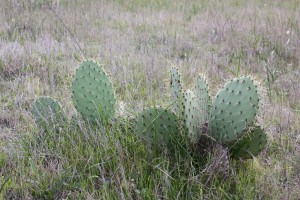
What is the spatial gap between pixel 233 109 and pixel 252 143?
0.23m

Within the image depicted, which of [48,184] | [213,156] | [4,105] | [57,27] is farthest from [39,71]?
[213,156]

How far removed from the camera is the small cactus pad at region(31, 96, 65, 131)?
8.40 feet

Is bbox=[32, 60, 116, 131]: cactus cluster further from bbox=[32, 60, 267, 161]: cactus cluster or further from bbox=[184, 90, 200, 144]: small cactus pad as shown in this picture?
bbox=[184, 90, 200, 144]: small cactus pad

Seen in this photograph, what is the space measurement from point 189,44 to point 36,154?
357 cm

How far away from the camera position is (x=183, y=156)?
2270 mm

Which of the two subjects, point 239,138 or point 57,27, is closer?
point 239,138

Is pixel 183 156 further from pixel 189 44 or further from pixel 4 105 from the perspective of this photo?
pixel 189 44

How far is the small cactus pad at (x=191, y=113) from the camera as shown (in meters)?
2.13

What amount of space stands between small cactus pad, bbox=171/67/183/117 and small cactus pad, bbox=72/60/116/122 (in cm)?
45

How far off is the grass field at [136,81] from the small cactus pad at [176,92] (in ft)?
0.94

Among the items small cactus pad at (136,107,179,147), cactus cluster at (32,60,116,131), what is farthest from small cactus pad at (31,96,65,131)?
small cactus pad at (136,107,179,147)

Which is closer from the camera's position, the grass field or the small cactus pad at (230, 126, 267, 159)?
the grass field

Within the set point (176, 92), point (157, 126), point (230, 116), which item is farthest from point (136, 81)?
point (230, 116)

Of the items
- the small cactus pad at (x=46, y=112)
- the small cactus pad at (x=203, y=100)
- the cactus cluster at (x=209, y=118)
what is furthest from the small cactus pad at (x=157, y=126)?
the small cactus pad at (x=46, y=112)
